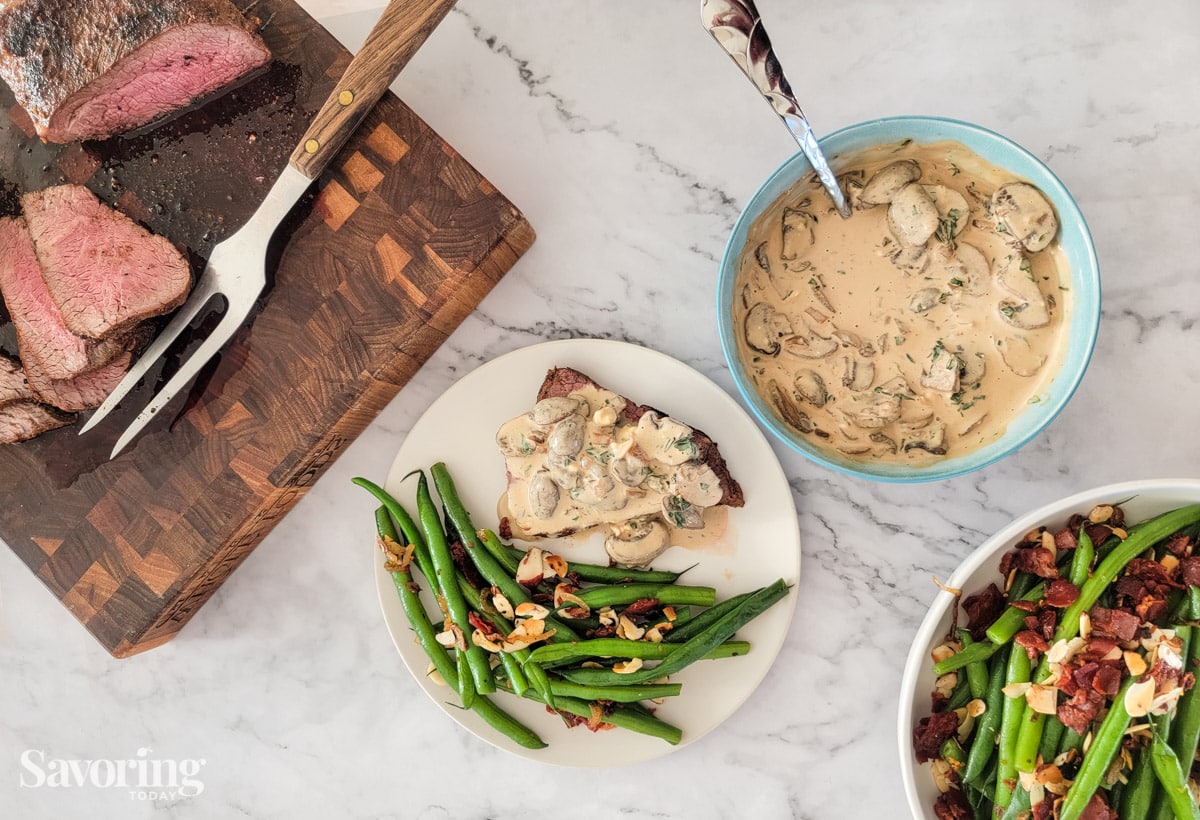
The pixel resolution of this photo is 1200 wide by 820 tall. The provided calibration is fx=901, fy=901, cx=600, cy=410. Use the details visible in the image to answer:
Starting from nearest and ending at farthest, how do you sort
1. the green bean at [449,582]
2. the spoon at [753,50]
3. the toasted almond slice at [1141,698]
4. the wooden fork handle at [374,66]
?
the spoon at [753,50], the toasted almond slice at [1141,698], the wooden fork handle at [374,66], the green bean at [449,582]

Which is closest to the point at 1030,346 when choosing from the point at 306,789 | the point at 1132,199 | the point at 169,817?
the point at 1132,199

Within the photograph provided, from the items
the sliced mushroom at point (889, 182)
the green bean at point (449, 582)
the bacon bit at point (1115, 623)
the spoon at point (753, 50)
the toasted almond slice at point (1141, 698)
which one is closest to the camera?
the spoon at point (753, 50)

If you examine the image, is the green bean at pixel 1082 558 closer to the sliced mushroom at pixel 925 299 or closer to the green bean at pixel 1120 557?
the green bean at pixel 1120 557

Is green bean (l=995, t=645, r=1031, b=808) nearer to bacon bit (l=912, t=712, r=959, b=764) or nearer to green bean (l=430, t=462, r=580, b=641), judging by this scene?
bacon bit (l=912, t=712, r=959, b=764)

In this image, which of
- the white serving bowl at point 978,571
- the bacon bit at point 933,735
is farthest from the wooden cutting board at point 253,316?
the bacon bit at point 933,735

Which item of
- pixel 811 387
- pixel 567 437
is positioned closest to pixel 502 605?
pixel 567 437

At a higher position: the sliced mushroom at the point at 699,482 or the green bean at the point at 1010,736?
the sliced mushroom at the point at 699,482

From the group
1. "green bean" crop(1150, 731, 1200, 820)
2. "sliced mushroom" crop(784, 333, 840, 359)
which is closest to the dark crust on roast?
"sliced mushroom" crop(784, 333, 840, 359)
